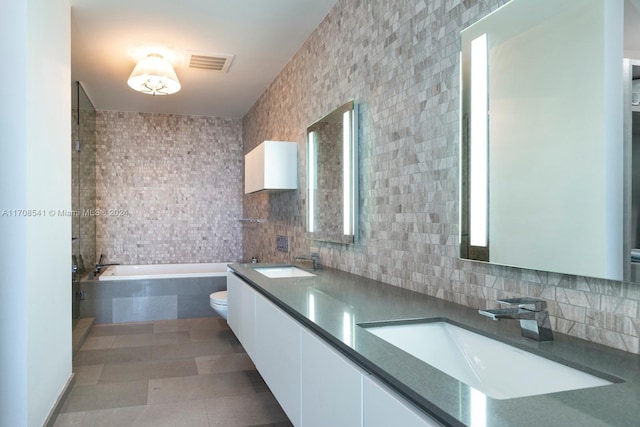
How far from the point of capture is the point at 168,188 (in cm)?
625

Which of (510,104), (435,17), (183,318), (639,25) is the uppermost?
(435,17)

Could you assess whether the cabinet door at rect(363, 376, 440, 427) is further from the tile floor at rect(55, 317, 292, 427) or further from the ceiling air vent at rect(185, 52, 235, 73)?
the ceiling air vent at rect(185, 52, 235, 73)

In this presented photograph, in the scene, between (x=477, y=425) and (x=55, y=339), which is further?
(x=55, y=339)

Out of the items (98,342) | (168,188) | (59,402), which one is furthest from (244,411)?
(168,188)

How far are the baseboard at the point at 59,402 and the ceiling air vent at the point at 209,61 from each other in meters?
2.69

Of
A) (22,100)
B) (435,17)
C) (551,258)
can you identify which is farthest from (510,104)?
(22,100)

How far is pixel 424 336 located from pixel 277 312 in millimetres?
732

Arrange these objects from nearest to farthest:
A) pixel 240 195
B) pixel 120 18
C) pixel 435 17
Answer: pixel 435 17, pixel 120 18, pixel 240 195

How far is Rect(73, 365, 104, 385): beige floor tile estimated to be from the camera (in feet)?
10.5

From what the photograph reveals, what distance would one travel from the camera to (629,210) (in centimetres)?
116

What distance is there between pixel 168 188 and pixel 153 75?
2.67 metres

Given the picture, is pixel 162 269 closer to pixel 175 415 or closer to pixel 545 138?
pixel 175 415

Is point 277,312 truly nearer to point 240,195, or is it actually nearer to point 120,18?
point 120,18

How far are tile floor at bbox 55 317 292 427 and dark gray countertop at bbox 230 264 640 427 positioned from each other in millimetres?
1089
